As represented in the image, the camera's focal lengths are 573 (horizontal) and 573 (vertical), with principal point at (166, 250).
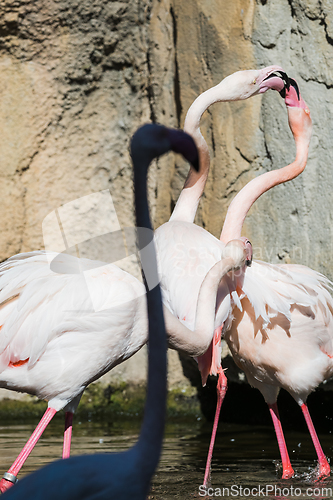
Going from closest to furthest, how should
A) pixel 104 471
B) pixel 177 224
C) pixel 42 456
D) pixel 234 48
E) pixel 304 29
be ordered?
pixel 104 471
pixel 177 224
pixel 42 456
pixel 304 29
pixel 234 48

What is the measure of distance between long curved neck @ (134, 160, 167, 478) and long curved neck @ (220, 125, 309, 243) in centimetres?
216

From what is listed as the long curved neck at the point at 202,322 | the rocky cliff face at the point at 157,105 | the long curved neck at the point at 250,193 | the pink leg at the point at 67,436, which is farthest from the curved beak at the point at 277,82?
the pink leg at the point at 67,436

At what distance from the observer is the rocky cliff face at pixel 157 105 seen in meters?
4.18

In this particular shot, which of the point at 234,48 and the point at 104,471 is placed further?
the point at 234,48

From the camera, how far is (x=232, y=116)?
4.59m

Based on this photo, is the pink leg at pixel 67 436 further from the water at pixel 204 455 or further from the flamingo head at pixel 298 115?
the flamingo head at pixel 298 115

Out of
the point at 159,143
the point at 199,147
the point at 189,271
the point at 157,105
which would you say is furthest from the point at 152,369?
the point at 157,105

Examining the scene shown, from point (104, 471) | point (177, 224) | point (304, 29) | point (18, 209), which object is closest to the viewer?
point (104, 471)

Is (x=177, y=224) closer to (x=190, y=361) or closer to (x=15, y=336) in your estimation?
(x=15, y=336)

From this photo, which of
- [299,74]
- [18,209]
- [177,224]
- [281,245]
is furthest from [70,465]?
[18,209]

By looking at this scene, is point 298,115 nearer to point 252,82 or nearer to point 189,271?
point 252,82

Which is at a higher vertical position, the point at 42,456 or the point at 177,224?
the point at 177,224

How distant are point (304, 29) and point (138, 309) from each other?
2655 mm

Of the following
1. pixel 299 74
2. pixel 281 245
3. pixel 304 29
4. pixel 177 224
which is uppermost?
pixel 304 29
